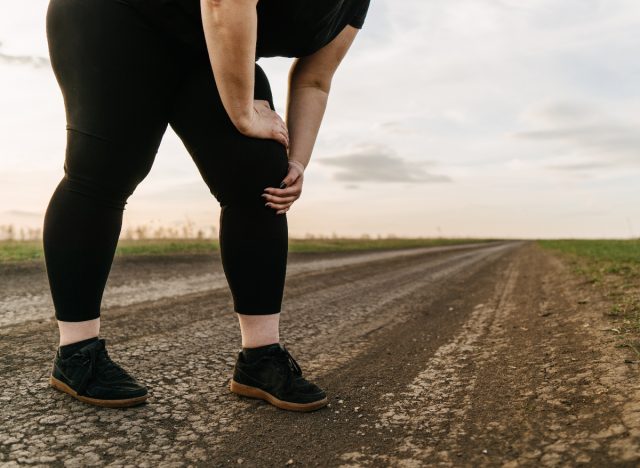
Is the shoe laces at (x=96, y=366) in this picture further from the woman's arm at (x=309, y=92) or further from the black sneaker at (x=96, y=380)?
the woman's arm at (x=309, y=92)

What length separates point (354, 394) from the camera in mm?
1855

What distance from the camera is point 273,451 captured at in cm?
138

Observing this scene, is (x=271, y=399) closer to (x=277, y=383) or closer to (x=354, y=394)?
(x=277, y=383)

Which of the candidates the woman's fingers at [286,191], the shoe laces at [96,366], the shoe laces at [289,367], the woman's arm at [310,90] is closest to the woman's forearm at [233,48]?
the woman's fingers at [286,191]

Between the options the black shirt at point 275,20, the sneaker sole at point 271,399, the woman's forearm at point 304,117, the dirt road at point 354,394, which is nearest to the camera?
the dirt road at point 354,394

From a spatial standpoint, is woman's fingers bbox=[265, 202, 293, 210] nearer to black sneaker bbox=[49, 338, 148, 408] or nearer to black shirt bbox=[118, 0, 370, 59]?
black shirt bbox=[118, 0, 370, 59]

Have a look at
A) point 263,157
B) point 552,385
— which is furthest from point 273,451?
point 552,385

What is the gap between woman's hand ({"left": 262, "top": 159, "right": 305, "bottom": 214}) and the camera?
170 cm

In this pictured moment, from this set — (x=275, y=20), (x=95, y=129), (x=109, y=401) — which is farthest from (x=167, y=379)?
(x=275, y=20)

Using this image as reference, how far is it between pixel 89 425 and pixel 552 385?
5.10ft

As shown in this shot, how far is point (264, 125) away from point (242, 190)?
0.23 meters

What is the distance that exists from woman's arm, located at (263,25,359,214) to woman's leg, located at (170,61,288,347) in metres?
0.19

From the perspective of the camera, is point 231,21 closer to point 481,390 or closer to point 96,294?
point 96,294

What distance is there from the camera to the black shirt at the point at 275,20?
1562mm
